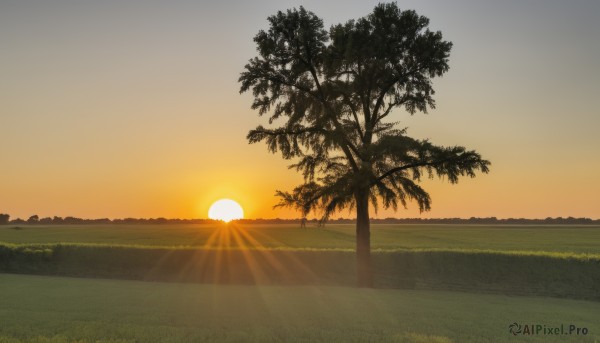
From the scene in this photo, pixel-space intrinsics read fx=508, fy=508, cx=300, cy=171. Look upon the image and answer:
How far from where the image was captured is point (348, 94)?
25.8 metres

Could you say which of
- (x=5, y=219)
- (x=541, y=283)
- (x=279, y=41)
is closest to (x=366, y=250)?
(x=541, y=283)

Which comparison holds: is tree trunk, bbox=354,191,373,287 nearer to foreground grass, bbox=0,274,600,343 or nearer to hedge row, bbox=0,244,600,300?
foreground grass, bbox=0,274,600,343

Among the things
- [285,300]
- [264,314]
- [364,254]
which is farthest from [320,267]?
[264,314]

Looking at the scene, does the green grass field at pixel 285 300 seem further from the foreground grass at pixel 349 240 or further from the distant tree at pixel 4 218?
the distant tree at pixel 4 218

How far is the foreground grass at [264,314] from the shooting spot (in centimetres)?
1323

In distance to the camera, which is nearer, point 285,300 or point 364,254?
point 285,300

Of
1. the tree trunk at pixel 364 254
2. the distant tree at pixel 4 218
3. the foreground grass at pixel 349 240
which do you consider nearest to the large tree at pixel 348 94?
the tree trunk at pixel 364 254

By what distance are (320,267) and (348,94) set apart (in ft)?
35.1

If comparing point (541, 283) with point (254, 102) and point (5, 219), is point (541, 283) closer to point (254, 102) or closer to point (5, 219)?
point (254, 102)

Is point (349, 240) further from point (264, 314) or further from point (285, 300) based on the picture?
point (264, 314)

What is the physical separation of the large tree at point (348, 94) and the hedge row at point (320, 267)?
359 centimetres

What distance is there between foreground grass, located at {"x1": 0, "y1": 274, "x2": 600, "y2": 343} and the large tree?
4.68m

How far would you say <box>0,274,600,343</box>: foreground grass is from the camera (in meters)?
13.2

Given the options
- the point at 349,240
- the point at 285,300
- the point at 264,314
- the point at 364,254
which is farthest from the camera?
the point at 349,240
